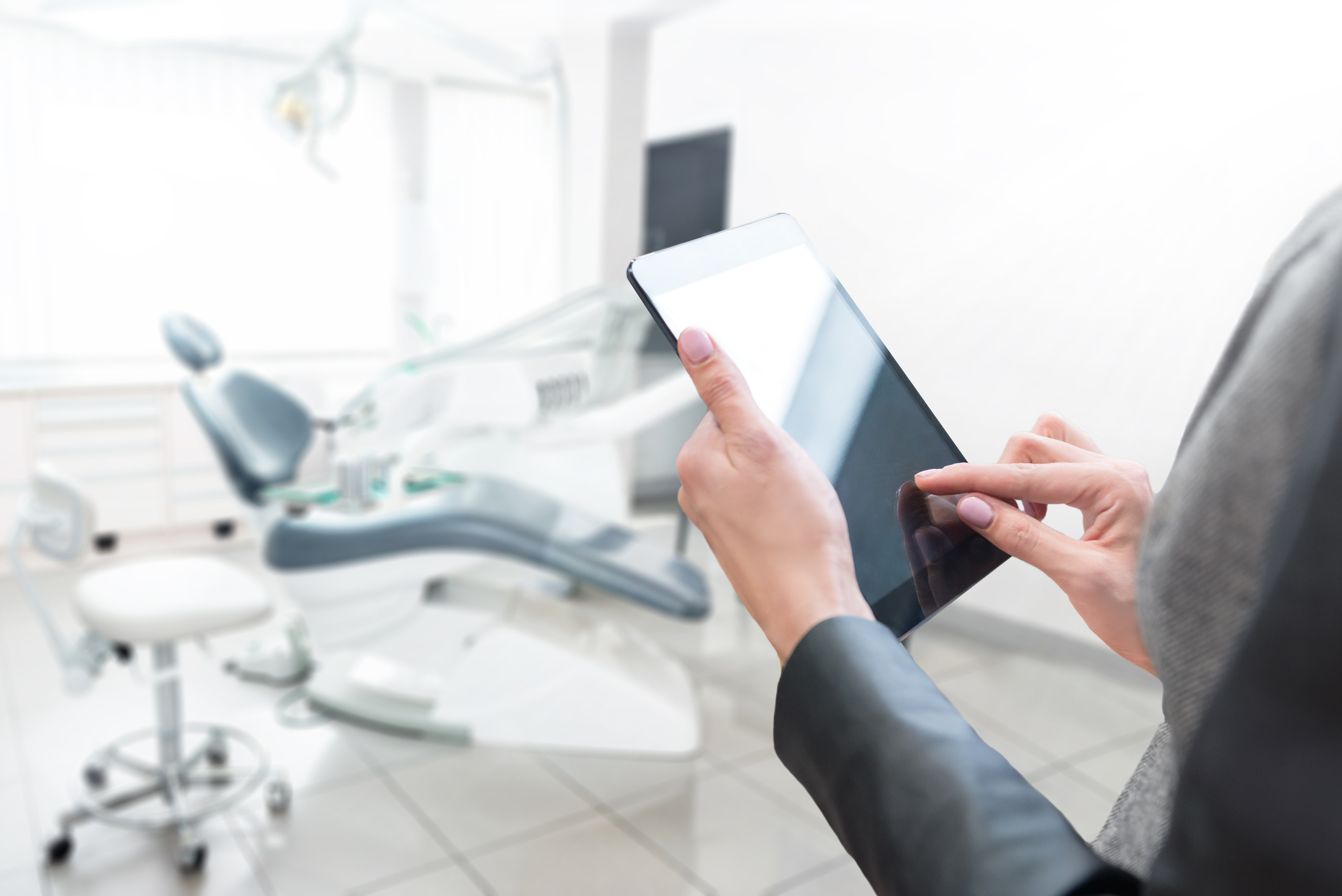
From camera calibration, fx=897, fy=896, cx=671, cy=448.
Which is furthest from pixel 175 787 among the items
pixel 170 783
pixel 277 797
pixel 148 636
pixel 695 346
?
pixel 695 346

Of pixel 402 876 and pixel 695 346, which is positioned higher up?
pixel 695 346

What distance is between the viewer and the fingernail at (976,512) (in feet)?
1.74

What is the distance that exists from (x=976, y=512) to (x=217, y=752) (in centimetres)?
209

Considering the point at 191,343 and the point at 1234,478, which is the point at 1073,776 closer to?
the point at 1234,478

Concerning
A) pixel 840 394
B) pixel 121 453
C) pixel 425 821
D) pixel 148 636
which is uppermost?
pixel 840 394

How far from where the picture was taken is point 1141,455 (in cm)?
68

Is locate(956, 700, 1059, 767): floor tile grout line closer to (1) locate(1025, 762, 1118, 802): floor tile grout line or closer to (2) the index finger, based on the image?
(1) locate(1025, 762, 1118, 802): floor tile grout line

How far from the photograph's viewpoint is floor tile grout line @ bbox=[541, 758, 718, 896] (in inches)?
67.6

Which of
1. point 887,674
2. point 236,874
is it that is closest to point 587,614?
point 236,874

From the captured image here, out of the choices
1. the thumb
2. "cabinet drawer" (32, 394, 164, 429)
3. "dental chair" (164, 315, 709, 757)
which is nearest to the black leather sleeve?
the thumb

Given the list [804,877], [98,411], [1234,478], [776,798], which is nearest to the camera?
[1234,478]

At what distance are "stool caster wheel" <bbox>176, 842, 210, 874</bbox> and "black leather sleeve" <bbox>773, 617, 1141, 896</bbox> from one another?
1.71m

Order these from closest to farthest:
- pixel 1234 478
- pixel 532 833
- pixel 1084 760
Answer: pixel 1234 478
pixel 1084 760
pixel 532 833

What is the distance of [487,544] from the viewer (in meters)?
2.02
